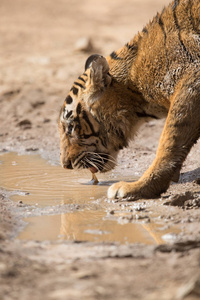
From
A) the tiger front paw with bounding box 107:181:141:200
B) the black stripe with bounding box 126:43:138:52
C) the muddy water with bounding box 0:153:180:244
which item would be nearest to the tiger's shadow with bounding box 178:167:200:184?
the muddy water with bounding box 0:153:180:244

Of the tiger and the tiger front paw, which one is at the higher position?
the tiger

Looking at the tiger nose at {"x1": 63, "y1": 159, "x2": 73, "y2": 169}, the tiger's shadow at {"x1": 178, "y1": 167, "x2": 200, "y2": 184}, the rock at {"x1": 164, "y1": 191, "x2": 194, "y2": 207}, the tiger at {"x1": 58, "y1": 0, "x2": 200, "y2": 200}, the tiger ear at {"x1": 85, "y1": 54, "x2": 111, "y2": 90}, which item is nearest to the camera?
the rock at {"x1": 164, "y1": 191, "x2": 194, "y2": 207}

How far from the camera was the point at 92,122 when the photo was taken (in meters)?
4.41

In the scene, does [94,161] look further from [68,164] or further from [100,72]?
[100,72]

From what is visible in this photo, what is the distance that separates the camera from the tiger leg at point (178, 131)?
3.88 meters

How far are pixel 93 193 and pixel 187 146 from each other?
1016mm

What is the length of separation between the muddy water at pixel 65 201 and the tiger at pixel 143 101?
0.27 m

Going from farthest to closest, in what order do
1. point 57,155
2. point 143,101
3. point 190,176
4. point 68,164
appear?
1. point 57,155
2. point 190,176
3. point 68,164
4. point 143,101

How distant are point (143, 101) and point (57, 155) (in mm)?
2113

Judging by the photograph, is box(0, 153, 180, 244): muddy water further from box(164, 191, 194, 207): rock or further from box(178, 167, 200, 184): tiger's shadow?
box(178, 167, 200, 184): tiger's shadow

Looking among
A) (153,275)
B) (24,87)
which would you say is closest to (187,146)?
(153,275)

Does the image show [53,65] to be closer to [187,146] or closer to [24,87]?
[24,87]

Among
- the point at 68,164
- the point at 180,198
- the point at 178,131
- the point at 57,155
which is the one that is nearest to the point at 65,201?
the point at 68,164

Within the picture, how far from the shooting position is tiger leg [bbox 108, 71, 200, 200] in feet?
12.7
